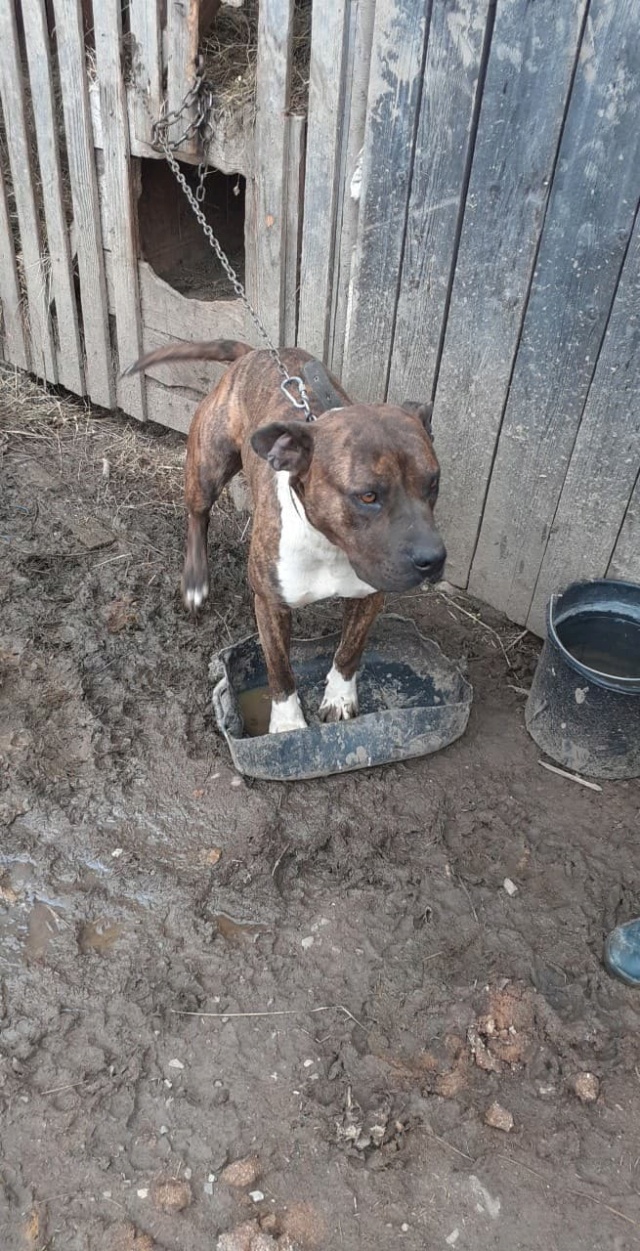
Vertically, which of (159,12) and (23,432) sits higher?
(159,12)

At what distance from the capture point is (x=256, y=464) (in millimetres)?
3412

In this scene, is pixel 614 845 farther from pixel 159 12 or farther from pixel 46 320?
pixel 46 320

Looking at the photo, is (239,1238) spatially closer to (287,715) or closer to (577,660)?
(287,715)

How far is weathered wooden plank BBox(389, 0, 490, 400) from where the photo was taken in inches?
122

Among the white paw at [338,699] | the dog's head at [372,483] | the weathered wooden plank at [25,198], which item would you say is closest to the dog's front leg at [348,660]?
the white paw at [338,699]

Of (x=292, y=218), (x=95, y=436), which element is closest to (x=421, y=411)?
(x=292, y=218)

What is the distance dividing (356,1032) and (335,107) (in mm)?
3461

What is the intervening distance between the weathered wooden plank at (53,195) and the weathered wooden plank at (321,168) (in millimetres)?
1827

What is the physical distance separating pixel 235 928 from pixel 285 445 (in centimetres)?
158

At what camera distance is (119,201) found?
4.75 meters

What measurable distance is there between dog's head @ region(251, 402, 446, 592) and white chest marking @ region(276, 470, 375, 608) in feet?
0.76

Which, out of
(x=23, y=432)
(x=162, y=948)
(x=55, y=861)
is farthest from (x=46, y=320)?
(x=162, y=948)

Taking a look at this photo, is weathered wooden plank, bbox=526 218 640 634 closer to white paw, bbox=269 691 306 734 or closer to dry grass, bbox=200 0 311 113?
white paw, bbox=269 691 306 734

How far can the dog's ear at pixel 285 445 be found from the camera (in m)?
2.63
